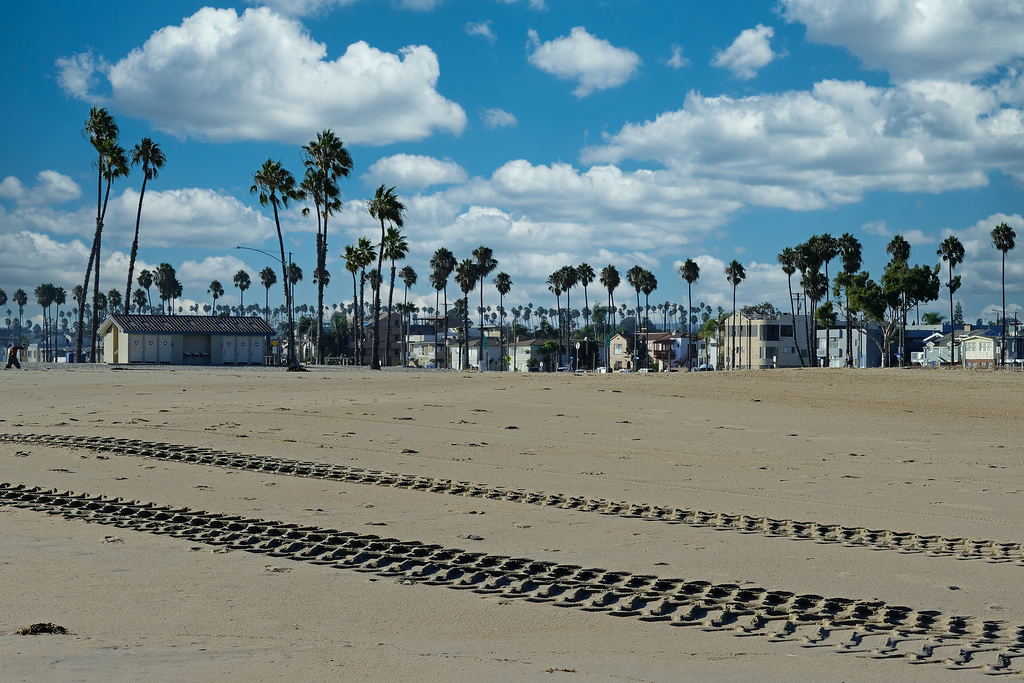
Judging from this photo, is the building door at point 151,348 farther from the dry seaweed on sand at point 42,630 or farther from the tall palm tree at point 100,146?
the dry seaweed on sand at point 42,630

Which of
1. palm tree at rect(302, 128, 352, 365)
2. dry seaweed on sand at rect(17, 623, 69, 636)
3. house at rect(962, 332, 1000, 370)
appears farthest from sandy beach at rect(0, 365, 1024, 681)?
house at rect(962, 332, 1000, 370)

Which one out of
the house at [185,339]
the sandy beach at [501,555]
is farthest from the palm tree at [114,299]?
the sandy beach at [501,555]

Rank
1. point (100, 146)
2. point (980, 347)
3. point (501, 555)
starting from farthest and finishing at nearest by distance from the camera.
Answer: point (980, 347) < point (100, 146) < point (501, 555)

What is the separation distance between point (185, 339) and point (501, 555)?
66.4 metres

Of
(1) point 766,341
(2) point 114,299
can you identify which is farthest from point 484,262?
(2) point 114,299

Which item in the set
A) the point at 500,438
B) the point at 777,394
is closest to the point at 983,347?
the point at 777,394

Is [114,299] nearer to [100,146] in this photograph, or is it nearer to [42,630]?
[100,146]

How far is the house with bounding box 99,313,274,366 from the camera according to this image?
6681cm

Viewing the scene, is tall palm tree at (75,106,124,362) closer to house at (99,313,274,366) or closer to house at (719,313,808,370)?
house at (99,313,274,366)

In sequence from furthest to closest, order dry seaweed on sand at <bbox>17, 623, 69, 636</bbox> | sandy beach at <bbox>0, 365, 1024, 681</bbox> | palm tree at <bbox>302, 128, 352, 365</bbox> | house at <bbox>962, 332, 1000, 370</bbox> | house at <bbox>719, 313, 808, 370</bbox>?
1. house at <bbox>719, 313, 808, 370</bbox>
2. house at <bbox>962, 332, 1000, 370</bbox>
3. palm tree at <bbox>302, 128, 352, 365</bbox>
4. dry seaweed on sand at <bbox>17, 623, 69, 636</bbox>
5. sandy beach at <bbox>0, 365, 1024, 681</bbox>

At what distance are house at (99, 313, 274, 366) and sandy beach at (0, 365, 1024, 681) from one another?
54.6m

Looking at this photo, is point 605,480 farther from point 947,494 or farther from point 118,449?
point 118,449

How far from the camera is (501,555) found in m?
6.98

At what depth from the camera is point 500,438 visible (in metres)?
15.1
